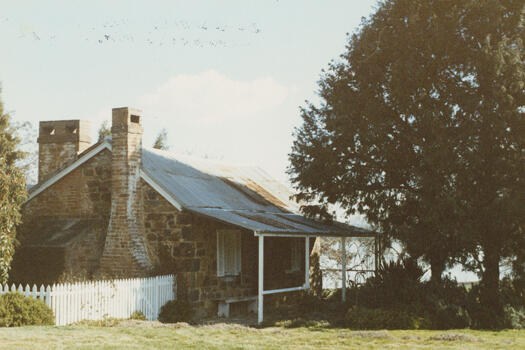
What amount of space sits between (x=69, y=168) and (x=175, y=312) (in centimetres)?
618

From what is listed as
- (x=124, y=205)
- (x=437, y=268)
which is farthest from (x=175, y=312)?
(x=437, y=268)

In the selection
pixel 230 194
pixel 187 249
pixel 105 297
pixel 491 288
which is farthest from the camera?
pixel 230 194

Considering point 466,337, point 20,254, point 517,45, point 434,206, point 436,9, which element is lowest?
point 466,337

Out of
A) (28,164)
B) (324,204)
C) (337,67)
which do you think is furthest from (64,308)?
(28,164)

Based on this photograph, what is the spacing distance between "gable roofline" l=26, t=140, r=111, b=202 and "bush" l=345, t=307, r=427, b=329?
9.12m

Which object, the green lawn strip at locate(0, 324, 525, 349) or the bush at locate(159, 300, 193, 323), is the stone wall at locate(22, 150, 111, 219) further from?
the green lawn strip at locate(0, 324, 525, 349)

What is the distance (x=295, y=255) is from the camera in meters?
24.6

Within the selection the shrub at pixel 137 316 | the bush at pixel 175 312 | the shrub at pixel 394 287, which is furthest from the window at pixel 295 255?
the shrub at pixel 137 316

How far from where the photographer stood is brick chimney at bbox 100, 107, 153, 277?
61.1 feet

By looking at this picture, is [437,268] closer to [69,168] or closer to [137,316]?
[137,316]

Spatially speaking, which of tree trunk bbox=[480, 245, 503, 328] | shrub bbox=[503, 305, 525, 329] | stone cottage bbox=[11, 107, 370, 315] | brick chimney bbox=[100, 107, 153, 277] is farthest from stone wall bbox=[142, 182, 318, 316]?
shrub bbox=[503, 305, 525, 329]

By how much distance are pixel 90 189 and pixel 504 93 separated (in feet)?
42.0

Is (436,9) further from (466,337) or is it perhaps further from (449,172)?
(466,337)

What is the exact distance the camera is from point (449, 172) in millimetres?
18078
